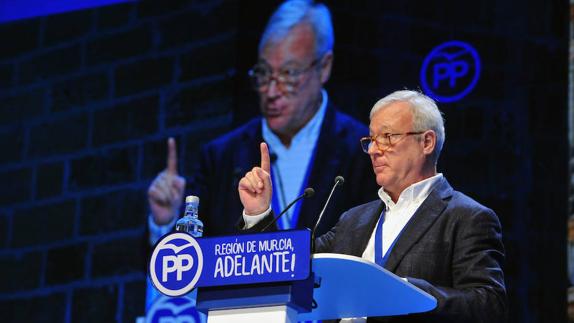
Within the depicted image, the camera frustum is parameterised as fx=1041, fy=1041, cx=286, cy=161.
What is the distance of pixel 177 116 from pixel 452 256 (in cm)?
266

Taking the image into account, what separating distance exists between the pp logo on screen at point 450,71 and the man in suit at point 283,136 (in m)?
0.38

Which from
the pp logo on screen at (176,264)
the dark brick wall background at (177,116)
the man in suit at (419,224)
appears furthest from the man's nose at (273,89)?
the pp logo on screen at (176,264)

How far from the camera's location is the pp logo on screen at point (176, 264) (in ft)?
7.59

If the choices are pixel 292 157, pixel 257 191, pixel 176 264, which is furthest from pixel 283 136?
pixel 176 264

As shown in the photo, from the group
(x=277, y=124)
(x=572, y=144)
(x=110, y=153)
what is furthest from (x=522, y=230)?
(x=110, y=153)

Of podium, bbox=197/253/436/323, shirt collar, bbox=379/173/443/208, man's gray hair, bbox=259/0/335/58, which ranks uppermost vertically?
man's gray hair, bbox=259/0/335/58

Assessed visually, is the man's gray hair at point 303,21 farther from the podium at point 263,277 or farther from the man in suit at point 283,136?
the podium at point 263,277

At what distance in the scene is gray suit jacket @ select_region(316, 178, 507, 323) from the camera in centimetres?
264

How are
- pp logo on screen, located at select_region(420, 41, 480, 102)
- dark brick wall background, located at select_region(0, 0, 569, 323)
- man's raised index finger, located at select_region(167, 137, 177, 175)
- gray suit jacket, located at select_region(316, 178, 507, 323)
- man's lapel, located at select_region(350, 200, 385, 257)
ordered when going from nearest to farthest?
1. gray suit jacket, located at select_region(316, 178, 507, 323)
2. man's lapel, located at select_region(350, 200, 385, 257)
3. dark brick wall background, located at select_region(0, 0, 569, 323)
4. pp logo on screen, located at select_region(420, 41, 480, 102)
5. man's raised index finger, located at select_region(167, 137, 177, 175)

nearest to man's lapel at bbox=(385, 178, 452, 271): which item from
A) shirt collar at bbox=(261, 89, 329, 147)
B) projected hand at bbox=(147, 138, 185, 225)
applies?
shirt collar at bbox=(261, 89, 329, 147)

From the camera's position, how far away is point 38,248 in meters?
5.46

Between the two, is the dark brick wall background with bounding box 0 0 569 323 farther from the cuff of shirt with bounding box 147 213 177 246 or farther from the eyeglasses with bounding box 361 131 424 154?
the eyeglasses with bounding box 361 131 424 154

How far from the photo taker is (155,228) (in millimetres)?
5129

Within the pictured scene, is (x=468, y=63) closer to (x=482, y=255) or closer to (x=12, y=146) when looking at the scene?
(x=482, y=255)
